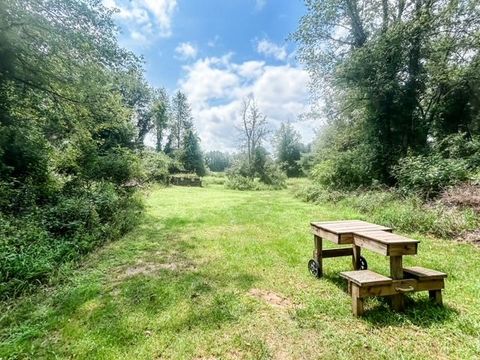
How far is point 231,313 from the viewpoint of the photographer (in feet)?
9.79

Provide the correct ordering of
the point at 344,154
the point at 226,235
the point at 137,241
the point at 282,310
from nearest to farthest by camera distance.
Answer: the point at 282,310 < the point at 137,241 < the point at 226,235 < the point at 344,154

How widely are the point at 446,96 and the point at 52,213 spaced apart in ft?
46.8

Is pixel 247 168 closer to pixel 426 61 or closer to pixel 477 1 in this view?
pixel 426 61

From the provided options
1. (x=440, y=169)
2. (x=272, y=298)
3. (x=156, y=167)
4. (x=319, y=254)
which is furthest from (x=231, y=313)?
(x=156, y=167)

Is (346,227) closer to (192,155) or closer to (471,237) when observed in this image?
(471,237)

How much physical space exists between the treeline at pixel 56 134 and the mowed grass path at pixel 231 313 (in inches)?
32.1

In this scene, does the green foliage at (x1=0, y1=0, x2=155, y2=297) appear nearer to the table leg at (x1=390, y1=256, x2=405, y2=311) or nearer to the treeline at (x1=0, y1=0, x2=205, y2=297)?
the treeline at (x1=0, y1=0, x2=205, y2=297)

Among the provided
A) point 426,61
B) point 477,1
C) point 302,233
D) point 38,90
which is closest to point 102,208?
point 38,90

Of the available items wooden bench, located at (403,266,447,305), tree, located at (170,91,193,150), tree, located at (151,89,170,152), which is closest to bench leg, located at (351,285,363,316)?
wooden bench, located at (403,266,447,305)

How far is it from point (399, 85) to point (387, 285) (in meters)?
10.1

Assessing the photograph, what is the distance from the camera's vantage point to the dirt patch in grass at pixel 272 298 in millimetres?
3176

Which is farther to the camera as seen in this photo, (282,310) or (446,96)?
(446,96)

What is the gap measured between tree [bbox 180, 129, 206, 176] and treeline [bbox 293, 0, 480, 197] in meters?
22.9

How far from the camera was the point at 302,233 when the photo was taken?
257 inches
